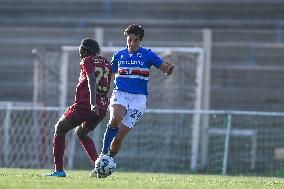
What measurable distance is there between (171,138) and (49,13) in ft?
17.5

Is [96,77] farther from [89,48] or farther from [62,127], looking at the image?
[62,127]

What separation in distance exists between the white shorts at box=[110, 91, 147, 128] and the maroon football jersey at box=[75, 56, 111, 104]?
0.18 metres

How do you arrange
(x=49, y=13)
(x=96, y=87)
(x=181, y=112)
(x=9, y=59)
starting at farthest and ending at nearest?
1. (x=49, y=13)
2. (x=9, y=59)
3. (x=181, y=112)
4. (x=96, y=87)

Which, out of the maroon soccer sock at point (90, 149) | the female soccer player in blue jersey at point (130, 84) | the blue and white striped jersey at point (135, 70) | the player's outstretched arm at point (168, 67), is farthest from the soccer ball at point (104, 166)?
the player's outstretched arm at point (168, 67)

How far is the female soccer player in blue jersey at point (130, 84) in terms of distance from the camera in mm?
11016

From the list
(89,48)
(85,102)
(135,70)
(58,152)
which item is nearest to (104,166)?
(58,152)

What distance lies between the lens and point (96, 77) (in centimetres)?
1111

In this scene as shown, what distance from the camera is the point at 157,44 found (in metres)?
19.1

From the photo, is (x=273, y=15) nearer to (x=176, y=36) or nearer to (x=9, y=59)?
(x=176, y=36)

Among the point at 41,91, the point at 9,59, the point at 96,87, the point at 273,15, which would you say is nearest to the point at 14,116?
the point at 41,91

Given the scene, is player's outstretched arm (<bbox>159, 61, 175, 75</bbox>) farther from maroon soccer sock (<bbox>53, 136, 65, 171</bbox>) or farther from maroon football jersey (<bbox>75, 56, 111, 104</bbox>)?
maroon soccer sock (<bbox>53, 136, 65, 171</bbox>)

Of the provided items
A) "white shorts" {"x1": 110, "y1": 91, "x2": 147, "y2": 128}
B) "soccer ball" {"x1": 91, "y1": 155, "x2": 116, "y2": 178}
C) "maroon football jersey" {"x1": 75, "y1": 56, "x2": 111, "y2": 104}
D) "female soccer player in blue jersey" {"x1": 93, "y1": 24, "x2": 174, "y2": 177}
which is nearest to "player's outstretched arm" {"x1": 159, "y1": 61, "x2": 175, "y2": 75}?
"female soccer player in blue jersey" {"x1": 93, "y1": 24, "x2": 174, "y2": 177}

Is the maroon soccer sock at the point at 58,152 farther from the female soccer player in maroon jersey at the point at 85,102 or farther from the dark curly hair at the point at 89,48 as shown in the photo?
the dark curly hair at the point at 89,48

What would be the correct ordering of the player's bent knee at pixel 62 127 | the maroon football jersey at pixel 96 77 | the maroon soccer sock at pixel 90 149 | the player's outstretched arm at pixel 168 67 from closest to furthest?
the player's outstretched arm at pixel 168 67
the maroon football jersey at pixel 96 77
the player's bent knee at pixel 62 127
the maroon soccer sock at pixel 90 149
